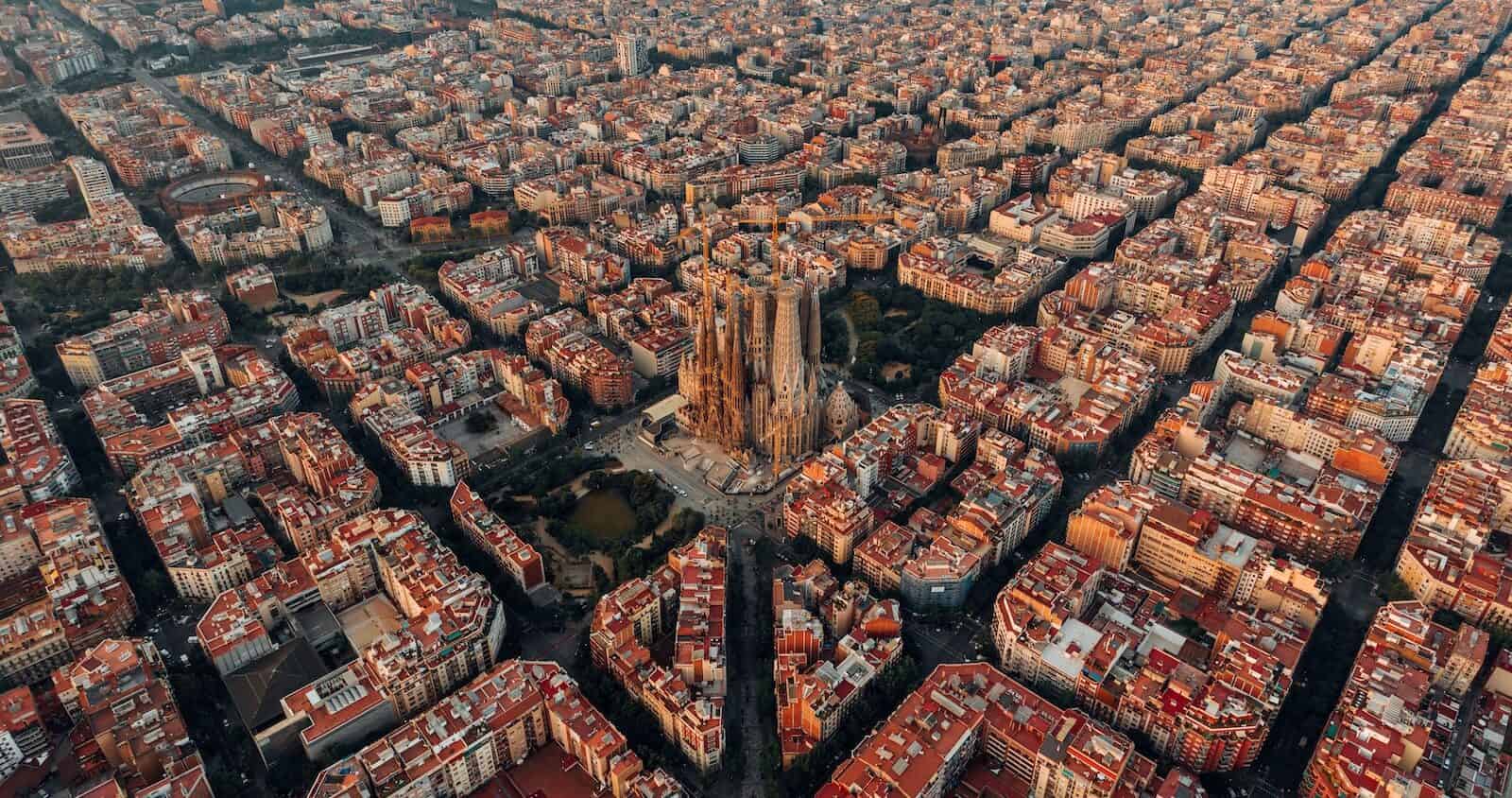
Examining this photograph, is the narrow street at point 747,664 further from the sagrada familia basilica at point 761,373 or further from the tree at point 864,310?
the tree at point 864,310

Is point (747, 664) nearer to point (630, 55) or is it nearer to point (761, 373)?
point (761, 373)

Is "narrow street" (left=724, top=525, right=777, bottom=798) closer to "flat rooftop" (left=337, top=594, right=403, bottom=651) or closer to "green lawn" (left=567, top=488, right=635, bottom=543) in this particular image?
"green lawn" (left=567, top=488, right=635, bottom=543)

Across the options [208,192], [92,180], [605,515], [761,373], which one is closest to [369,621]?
[605,515]

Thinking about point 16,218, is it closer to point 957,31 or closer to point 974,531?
point 974,531

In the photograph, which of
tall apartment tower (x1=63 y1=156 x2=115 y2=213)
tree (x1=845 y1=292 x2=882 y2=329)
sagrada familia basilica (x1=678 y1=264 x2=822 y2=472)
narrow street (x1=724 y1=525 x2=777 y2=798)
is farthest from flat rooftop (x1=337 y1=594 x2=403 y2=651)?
tall apartment tower (x1=63 y1=156 x2=115 y2=213)

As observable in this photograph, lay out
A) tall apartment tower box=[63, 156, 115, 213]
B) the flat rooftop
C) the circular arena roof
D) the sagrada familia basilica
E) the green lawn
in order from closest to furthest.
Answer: the flat rooftop → the green lawn → the sagrada familia basilica → the circular arena roof → tall apartment tower box=[63, 156, 115, 213]

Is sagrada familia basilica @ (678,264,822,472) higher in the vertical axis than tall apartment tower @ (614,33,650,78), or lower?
lower
